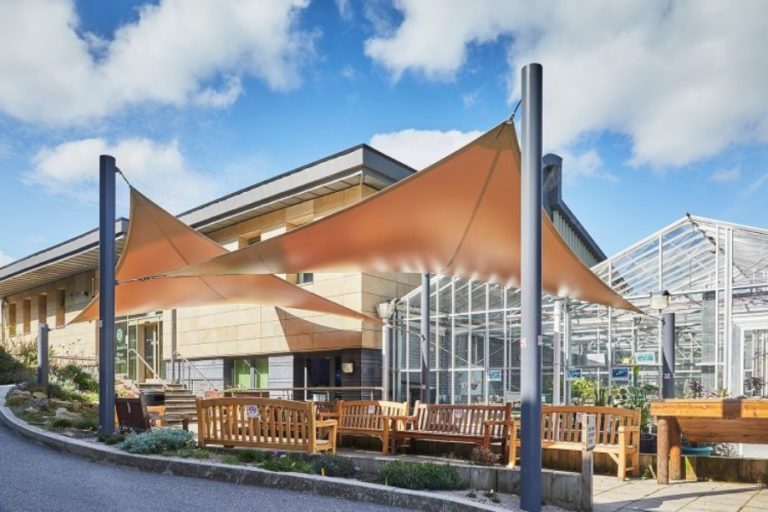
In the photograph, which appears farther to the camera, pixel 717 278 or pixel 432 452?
pixel 717 278

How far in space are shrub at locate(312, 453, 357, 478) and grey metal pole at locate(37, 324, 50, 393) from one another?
8925 millimetres

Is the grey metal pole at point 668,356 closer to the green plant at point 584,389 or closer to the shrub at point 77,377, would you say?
Result: the green plant at point 584,389

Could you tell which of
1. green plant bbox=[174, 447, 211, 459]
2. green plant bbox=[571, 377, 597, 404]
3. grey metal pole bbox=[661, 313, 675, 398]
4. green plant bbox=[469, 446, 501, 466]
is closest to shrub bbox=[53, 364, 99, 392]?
green plant bbox=[174, 447, 211, 459]

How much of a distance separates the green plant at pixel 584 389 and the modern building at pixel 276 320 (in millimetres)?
4377

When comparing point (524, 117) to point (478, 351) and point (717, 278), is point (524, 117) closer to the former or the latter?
point (717, 278)

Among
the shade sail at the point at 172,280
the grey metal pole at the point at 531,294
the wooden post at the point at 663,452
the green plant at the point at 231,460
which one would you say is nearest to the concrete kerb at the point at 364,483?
the green plant at the point at 231,460

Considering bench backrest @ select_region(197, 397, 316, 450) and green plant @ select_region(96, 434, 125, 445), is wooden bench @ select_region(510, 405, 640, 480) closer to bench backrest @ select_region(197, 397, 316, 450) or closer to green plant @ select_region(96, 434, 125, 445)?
bench backrest @ select_region(197, 397, 316, 450)

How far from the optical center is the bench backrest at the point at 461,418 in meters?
7.68

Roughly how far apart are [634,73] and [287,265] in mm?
6559

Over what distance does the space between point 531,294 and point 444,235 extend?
296 centimetres

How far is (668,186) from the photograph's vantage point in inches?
976

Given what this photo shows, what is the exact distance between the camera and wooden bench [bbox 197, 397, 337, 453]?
7.15 meters

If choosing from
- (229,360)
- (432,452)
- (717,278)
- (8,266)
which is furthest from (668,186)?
(8,266)

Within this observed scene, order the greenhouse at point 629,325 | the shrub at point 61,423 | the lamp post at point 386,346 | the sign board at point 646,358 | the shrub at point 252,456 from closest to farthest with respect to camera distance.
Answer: the shrub at point 252,456
the shrub at point 61,423
the greenhouse at point 629,325
the lamp post at point 386,346
the sign board at point 646,358
